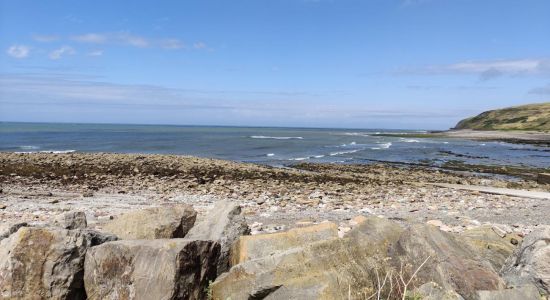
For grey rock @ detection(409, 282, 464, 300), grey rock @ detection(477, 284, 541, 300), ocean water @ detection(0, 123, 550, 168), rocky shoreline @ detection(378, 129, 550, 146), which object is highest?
grey rock @ detection(409, 282, 464, 300)

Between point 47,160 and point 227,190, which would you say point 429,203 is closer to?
point 227,190

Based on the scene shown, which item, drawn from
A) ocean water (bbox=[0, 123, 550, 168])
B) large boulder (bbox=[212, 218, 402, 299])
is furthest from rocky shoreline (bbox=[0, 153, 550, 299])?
ocean water (bbox=[0, 123, 550, 168])

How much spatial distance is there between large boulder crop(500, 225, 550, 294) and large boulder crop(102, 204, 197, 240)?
5198mm

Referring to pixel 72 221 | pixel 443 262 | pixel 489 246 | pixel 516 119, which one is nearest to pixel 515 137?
pixel 516 119

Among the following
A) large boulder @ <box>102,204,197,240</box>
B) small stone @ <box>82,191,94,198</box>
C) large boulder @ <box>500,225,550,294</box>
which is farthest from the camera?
small stone @ <box>82,191,94,198</box>

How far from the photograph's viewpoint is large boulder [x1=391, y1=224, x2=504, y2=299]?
18.4 ft

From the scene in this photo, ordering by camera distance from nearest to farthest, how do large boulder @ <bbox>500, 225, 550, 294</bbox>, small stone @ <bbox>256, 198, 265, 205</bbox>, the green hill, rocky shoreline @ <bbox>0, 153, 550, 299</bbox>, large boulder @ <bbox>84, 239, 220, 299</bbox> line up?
large boulder @ <bbox>84, 239, 220, 299</bbox> → rocky shoreline @ <bbox>0, 153, 550, 299</bbox> → large boulder @ <bbox>500, 225, 550, 294</bbox> → small stone @ <bbox>256, 198, 265, 205</bbox> → the green hill

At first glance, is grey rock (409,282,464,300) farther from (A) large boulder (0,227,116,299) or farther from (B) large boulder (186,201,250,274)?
(A) large boulder (0,227,116,299)

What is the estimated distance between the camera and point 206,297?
601 centimetres

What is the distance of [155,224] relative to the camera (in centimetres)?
750

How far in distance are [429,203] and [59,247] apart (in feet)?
51.6

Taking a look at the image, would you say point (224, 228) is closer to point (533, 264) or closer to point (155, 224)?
point (155, 224)

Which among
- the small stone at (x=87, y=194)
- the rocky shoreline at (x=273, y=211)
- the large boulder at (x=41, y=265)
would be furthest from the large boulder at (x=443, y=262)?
the small stone at (x=87, y=194)

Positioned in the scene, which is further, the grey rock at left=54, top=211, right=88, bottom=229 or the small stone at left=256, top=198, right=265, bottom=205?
the small stone at left=256, top=198, right=265, bottom=205
